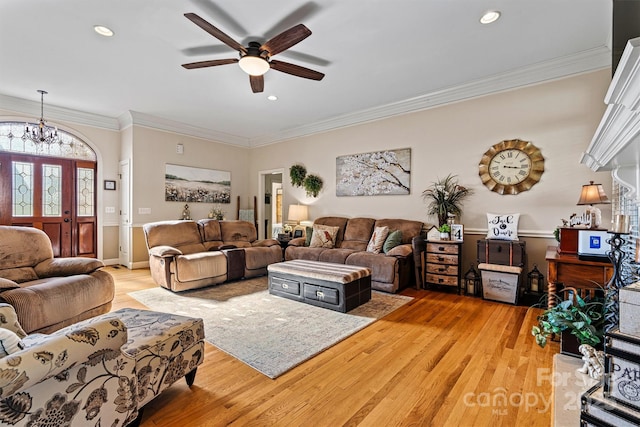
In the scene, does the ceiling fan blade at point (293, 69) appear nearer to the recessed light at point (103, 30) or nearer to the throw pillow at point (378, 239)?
the recessed light at point (103, 30)

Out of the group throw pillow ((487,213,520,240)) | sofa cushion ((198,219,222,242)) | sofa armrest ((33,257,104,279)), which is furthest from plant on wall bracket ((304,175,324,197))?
sofa armrest ((33,257,104,279))

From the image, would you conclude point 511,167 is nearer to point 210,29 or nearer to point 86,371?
point 210,29

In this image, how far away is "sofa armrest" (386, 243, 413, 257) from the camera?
4.12 meters

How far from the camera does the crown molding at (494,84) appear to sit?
132 inches

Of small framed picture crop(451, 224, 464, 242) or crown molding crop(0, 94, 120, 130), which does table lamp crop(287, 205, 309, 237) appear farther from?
crown molding crop(0, 94, 120, 130)

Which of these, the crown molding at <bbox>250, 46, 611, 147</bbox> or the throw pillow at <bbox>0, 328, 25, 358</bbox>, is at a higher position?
the crown molding at <bbox>250, 46, 611, 147</bbox>

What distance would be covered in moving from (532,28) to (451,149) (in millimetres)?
1770

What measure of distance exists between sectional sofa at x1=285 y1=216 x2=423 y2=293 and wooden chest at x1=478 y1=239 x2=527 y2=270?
3.05 feet

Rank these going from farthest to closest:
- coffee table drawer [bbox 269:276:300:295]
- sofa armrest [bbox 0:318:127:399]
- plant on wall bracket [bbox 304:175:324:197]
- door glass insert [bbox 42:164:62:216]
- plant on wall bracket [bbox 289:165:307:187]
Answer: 1. plant on wall bracket [bbox 289:165:307:187]
2. plant on wall bracket [bbox 304:175:324:197]
3. door glass insert [bbox 42:164:62:216]
4. coffee table drawer [bbox 269:276:300:295]
5. sofa armrest [bbox 0:318:127:399]

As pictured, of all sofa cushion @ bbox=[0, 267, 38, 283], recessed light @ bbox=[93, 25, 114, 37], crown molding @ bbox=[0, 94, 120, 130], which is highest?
recessed light @ bbox=[93, 25, 114, 37]

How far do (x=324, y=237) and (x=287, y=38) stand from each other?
10.8 feet

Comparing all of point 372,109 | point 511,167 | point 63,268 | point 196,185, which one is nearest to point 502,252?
point 511,167

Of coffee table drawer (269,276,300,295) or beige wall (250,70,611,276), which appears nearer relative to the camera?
beige wall (250,70,611,276)

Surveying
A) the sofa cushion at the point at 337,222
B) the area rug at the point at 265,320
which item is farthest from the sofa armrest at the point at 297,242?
the area rug at the point at 265,320
